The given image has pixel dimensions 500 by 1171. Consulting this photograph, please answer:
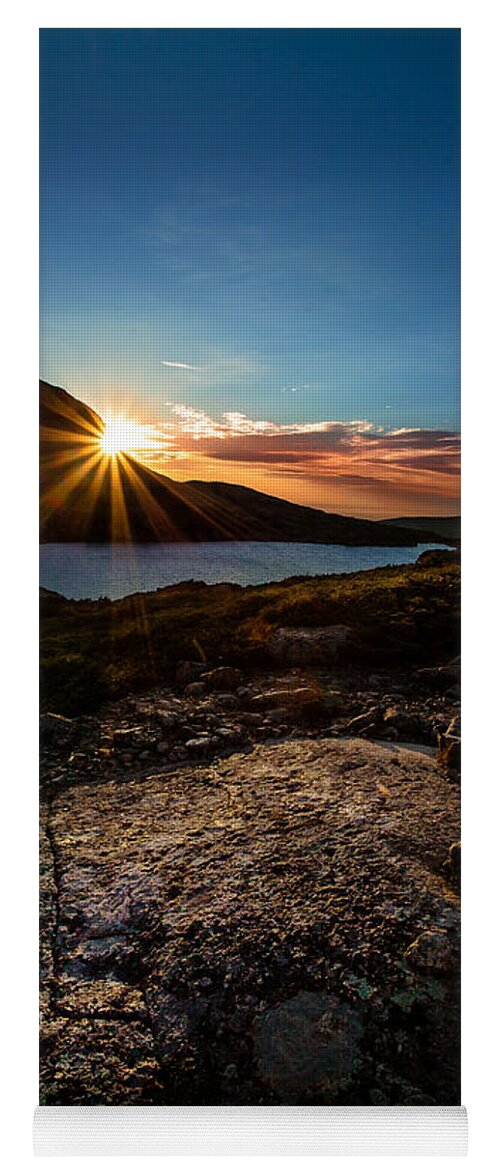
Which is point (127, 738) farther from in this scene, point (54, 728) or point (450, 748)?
point (450, 748)

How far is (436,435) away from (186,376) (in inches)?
34.5

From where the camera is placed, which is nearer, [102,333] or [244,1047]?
[244,1047]

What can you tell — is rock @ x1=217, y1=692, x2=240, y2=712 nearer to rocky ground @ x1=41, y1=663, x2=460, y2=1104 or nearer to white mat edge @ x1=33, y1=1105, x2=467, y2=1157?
rocky ground @ x1=41, y1=663, x2=460, y2=1104

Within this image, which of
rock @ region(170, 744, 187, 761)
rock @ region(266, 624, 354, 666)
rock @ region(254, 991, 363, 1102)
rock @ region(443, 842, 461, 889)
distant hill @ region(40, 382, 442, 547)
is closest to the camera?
rock @ region(254, 991, 363, 1102)

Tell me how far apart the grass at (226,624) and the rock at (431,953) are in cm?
95

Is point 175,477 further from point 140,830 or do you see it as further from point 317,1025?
point 317,1025

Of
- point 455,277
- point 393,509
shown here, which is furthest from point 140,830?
point 455,277

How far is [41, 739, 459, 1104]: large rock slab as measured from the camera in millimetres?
2477

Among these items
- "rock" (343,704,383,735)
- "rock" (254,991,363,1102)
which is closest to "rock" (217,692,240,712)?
"rock" (343,704,383,735)

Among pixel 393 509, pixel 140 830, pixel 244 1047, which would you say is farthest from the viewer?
pixel 393 509

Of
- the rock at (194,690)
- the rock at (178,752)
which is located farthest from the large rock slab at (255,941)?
the rock at (194,690)

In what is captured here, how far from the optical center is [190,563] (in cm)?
303

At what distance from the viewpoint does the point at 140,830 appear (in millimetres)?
2824

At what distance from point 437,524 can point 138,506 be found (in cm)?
103
